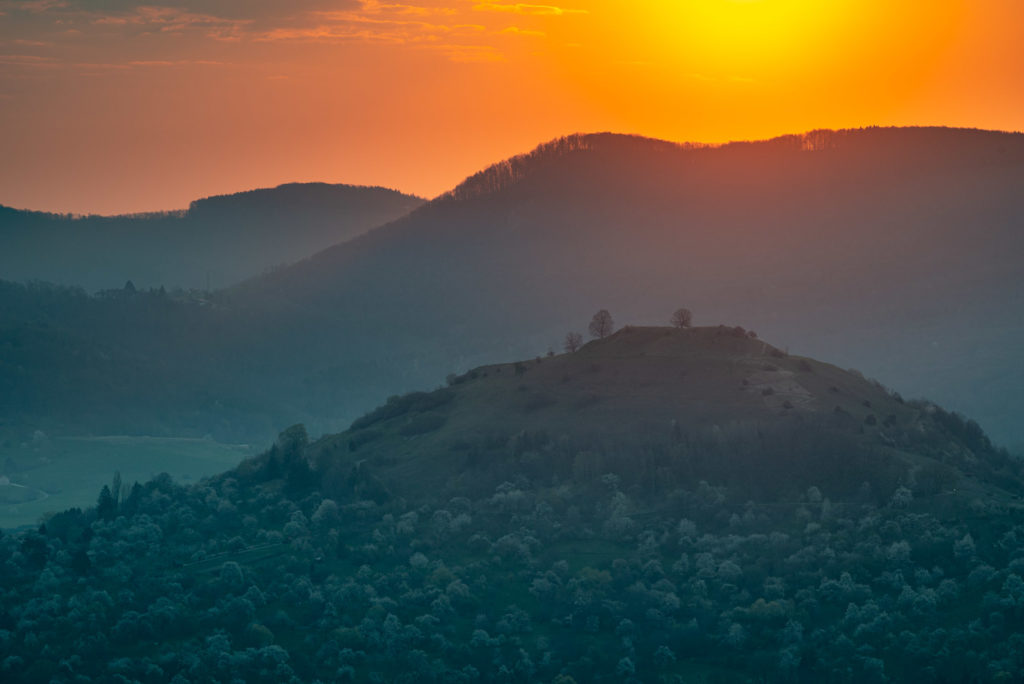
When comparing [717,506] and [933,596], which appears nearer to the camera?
[933,596]

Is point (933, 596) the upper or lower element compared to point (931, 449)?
lower

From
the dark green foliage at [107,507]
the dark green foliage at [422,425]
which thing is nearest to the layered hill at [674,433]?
the dark green foliage at [422,425]

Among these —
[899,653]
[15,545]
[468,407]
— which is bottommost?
[899,653]

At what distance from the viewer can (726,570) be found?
5468 inches

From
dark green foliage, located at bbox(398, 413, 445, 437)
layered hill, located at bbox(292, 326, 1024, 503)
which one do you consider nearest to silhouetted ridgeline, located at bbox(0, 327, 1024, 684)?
layered hill, located at bbox(292, 326, 1024, 503)

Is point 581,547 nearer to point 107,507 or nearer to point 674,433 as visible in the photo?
point 674,433

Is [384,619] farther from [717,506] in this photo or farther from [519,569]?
[717,506]

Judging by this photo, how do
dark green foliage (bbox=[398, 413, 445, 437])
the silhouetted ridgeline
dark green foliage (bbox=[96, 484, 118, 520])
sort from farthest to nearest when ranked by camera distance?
dark green foliage (bbox=[398, 413, 445, 437]), dark green foliage (bbox=[96, 484, 118, 520]), the silhouetted ridgeline

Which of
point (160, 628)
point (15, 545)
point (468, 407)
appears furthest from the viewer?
point (468, 407)

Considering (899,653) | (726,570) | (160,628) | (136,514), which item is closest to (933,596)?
(899,653)

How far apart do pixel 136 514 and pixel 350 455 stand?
24.3 metres

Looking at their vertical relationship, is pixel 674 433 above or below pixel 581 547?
above

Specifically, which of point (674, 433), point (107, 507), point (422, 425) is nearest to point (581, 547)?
point (674, 433)

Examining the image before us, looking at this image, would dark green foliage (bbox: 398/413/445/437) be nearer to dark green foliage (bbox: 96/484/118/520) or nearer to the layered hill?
the layered hill
